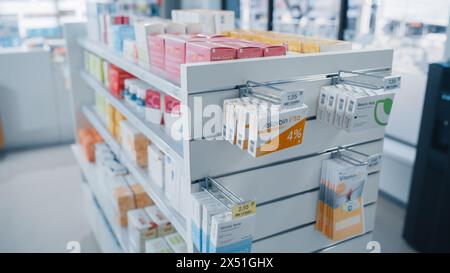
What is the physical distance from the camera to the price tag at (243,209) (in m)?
1.45

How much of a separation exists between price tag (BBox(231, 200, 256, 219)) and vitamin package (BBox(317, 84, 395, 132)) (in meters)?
0.48

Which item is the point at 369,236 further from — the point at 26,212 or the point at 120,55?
Result: the point at 26,212

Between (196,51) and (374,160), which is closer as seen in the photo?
(196,51)

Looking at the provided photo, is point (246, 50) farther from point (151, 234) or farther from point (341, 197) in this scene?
point (151, 234)

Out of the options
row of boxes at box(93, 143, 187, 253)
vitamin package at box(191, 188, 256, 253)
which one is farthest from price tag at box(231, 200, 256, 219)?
row of boxes at box(93, 143, 187, 253)

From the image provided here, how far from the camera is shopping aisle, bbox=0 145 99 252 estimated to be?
141 inches

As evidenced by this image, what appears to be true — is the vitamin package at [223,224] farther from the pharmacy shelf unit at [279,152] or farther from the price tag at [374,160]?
the price tag at [374,160]

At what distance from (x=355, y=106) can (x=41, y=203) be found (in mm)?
3697

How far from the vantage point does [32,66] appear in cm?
550

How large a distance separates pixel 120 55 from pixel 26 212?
7.41 feet

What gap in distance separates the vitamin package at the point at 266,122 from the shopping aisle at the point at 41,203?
2528 millimetres

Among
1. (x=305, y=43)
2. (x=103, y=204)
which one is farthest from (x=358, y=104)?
(x=103, y=204)

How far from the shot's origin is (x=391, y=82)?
5.30 ft
